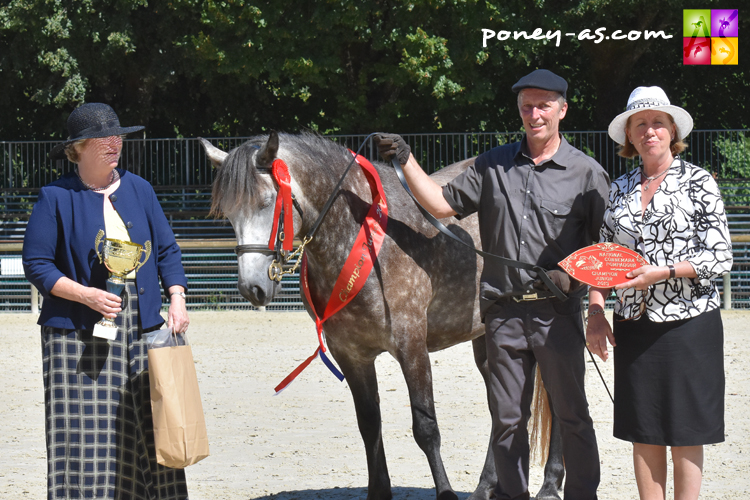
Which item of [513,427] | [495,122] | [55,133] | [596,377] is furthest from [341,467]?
[55,133]

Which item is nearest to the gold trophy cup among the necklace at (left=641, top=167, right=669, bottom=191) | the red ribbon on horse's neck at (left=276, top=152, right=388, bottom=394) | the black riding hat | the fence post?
the black riding hat

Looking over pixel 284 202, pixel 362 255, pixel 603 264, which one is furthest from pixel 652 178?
pixel 284 202

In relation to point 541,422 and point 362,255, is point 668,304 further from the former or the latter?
point 541,422

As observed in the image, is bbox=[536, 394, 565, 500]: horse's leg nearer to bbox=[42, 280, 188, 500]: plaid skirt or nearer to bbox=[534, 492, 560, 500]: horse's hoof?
bbox=[534, 492, 560, 500]: horse's hoof

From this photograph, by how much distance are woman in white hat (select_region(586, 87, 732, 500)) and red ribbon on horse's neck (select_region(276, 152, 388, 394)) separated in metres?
1.24

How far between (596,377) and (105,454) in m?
5.82

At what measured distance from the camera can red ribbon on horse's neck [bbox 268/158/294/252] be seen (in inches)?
144

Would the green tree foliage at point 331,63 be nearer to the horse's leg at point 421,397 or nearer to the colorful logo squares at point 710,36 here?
the colorful logo squares at point 710,36

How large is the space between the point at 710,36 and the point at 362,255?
12.1 metres

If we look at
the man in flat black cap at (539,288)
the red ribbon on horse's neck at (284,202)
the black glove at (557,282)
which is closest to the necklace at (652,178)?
the man in flat black cap at (539,288)

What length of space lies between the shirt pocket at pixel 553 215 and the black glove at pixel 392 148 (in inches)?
25.3

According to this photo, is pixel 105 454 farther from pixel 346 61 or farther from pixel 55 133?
pixel 55 133

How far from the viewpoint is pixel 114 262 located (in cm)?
327

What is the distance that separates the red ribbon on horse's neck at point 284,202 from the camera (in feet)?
12.0
